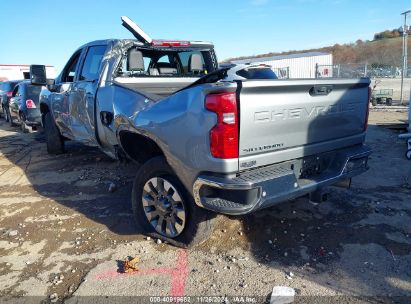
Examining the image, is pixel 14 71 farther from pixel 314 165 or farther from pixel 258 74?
pixel 314 165

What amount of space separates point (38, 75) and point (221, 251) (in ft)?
15.8

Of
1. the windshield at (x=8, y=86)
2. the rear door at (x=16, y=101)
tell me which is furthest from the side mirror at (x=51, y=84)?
the windshield at (x=8, y=86)

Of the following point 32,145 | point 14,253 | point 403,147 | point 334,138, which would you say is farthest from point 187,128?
point 32,145

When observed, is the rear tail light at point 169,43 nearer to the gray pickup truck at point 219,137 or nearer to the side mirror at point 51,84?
the gray pickup truck at point 219,137

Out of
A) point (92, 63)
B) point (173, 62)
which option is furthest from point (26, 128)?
point (173, 62)

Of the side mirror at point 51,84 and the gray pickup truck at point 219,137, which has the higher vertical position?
the side mirror at point 51,84

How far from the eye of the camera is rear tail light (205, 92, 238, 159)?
2.85 m

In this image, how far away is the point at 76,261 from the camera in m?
3.60

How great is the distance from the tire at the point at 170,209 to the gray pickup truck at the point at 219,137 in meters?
0.01

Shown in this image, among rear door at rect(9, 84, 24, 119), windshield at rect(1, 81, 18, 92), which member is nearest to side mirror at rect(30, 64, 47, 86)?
rear door at rect(9, 84, 24, 119)

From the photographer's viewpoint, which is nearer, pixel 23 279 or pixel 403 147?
pixel 23 279

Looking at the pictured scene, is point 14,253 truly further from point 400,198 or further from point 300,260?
point 400,198

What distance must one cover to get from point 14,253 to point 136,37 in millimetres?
3094

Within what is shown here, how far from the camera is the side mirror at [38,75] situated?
6.51 m
